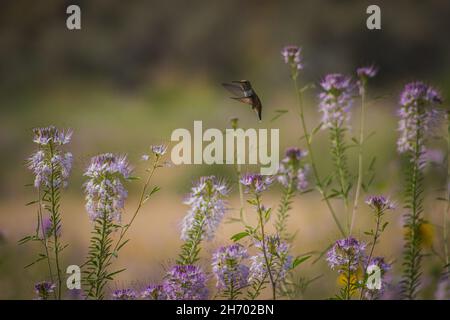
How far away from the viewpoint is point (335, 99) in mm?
3320

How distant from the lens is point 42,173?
2.70 m

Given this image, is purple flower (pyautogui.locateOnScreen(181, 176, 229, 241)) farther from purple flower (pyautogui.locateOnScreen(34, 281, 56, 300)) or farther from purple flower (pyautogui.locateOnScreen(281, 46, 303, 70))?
purple flower (pyautogui.locateOnScreen(281, 46, 303, 70))

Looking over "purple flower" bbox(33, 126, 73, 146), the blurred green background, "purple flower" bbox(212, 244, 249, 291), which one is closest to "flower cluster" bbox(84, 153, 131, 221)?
"purple flower" bbox(33, 126, 73, 146)

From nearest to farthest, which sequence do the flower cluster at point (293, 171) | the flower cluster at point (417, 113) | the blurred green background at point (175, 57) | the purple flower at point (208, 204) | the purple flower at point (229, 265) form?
the purple flower at point (229, 265) < the purple flower at point (208, 204) < the flower cluster at point (417, 113) < the flower cluster at point (293, 171) < the blurred green background at point (175, 57)

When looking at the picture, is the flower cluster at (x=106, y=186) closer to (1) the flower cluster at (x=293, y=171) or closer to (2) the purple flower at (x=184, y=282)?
(2) the purple flower at (x=184, y=282)

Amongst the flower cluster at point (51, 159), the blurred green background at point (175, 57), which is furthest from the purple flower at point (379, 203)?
the blurred green background at point (175, 57)

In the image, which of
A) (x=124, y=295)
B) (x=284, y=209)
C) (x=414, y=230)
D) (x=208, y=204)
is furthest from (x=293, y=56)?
(x=124, y=295)

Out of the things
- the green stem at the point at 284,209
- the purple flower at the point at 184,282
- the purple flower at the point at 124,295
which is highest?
the green stem at the point at 284,209

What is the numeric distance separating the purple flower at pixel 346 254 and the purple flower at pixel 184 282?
0.48 meters

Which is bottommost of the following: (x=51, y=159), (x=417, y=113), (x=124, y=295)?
(x=124, y=295)

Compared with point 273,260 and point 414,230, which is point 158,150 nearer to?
point 273,260

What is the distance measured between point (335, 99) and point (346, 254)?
2.95ft

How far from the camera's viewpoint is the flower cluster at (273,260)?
2695mm

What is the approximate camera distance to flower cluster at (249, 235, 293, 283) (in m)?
2.70
